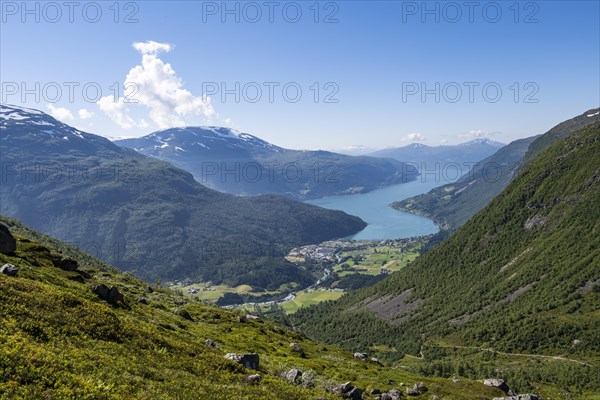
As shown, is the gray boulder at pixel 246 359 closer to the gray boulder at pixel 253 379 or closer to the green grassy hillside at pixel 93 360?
the green grassy hillside at pixel 93 360

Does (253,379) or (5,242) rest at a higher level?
(5,242)

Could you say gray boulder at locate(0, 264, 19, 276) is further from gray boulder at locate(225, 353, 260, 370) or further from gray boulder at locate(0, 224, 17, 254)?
gray boulder at locate(225, 353, 260, 370)

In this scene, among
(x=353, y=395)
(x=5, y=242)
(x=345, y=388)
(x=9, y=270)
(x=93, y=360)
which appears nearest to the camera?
(x=93, y=360)

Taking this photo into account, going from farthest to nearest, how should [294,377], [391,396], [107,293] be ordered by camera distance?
[107,293], [391,396], [294,377]

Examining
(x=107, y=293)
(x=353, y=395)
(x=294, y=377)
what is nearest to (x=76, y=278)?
(x=107, y=293)

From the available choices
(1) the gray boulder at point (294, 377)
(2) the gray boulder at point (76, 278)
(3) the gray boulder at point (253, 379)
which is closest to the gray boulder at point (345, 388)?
(1) the gray boulder at point (294, 377)

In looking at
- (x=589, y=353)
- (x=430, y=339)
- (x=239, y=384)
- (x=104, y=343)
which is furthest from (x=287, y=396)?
(x=430, y=339)

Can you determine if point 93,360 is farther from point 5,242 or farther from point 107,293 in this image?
point 5,242

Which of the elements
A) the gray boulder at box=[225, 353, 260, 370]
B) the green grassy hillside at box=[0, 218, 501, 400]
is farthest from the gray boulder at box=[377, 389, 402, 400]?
the gray boulder at box=[225, 353, 260, 370]

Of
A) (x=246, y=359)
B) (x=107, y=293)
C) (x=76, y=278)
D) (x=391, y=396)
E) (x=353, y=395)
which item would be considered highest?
(x=76, y=278)
